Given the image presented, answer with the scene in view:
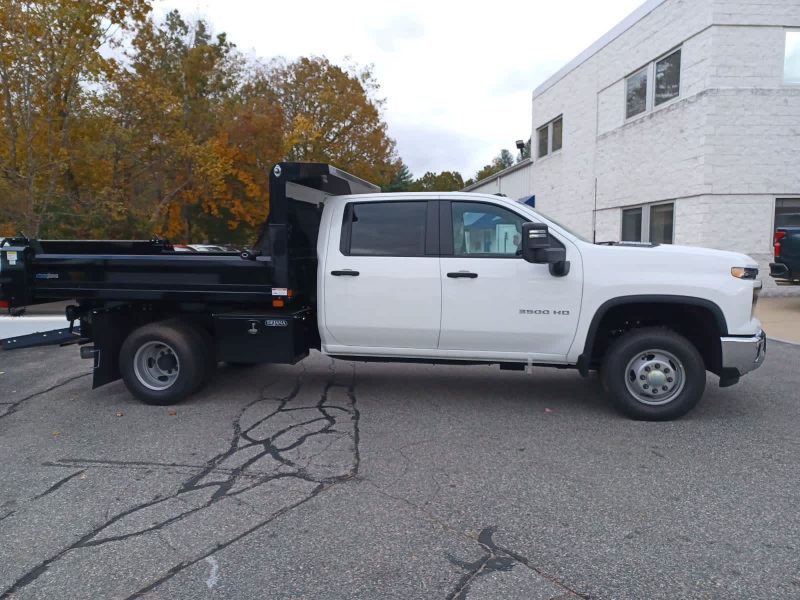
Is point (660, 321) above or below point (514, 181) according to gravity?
below

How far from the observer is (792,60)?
533 inches

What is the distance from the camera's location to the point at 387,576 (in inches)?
119

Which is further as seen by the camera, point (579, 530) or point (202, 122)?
point (202, 122)

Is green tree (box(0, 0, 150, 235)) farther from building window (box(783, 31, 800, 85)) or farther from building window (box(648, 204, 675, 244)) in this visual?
building window (box(783, 31, 800, 85))

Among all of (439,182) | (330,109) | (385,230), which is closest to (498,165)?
→ (439,182)

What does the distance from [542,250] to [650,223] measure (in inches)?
468

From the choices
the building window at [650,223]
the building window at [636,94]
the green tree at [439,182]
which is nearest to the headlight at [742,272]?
the building window at [650,223]

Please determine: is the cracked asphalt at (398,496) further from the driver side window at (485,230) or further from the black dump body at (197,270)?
the driver side window at (485,230)

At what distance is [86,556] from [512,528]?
7.69 feet

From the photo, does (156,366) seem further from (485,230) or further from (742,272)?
(742,272)

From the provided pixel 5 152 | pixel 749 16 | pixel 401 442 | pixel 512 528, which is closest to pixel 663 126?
pixel 749 16

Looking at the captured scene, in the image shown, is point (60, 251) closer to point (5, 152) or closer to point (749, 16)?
point (5, 152)

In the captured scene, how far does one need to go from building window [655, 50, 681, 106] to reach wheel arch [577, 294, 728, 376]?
11137 millimetres

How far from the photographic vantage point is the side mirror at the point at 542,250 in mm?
5027
